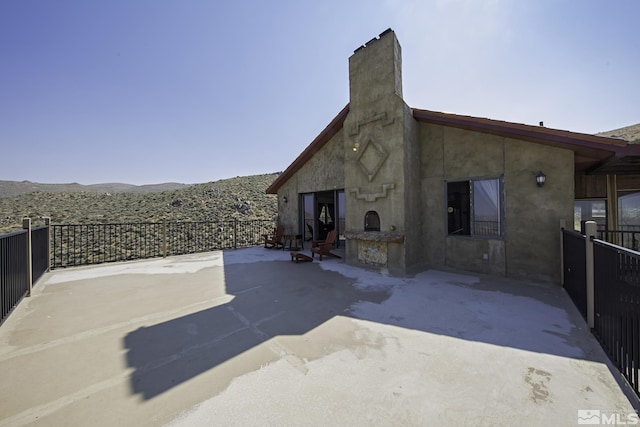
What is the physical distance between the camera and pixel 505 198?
20.6 feet

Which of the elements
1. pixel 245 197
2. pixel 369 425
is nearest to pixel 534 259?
pixel 369 425

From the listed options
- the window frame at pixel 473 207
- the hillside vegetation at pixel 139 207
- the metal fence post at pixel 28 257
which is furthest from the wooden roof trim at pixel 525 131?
the hillside vegetation at pixel 139 207

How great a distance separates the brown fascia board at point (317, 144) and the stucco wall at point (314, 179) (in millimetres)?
154

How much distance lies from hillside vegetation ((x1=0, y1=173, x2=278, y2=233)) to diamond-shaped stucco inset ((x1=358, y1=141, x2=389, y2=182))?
18.6 m

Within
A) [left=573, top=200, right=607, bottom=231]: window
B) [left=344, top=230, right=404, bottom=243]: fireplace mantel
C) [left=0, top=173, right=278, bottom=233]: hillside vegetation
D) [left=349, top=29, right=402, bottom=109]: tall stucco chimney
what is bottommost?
[left=344, top=230, right=404, bottom=243]: fireplace mantel

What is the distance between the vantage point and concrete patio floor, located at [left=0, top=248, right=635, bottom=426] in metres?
2.18

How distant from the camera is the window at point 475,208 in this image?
6492 mm

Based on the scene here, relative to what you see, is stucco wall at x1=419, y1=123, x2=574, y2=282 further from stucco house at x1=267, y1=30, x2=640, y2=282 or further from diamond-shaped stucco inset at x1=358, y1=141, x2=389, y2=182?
diamond-shaped stucco inset at x1=358, y1=141, x2=389, y2=182

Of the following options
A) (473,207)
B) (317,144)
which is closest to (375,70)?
(317,144)

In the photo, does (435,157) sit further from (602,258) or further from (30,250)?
(30,250)

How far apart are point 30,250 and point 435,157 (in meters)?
9.94

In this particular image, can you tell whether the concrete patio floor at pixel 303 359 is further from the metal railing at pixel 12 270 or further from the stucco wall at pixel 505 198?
the stucco wall at pixel 505 198

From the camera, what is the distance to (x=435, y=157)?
7.35 m

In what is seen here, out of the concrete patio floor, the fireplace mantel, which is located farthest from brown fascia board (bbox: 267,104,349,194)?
the concrete patio floor
